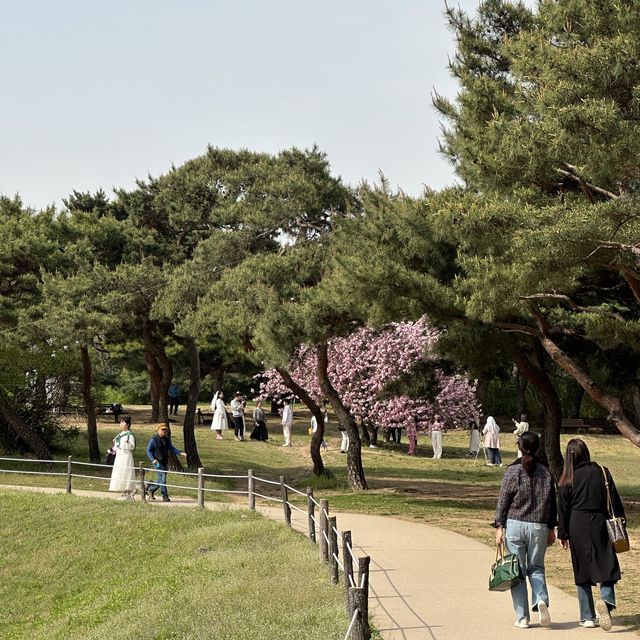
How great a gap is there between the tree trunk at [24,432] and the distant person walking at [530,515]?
2172 centimetres

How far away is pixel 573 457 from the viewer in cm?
948

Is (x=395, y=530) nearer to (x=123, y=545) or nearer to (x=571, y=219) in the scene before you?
(x=123, y=545)

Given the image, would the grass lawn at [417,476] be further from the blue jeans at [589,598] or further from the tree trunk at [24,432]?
the tree trunk at [24,432]

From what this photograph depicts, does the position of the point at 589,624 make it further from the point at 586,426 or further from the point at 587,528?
the point at 586,426

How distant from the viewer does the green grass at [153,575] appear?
10328 millimetres

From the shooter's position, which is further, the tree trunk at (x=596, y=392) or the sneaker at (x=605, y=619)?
the tree trunk at (x=596, y=392)

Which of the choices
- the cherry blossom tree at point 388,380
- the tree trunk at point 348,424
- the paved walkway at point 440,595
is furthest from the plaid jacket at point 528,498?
the cherry blossom tree at point 388,380

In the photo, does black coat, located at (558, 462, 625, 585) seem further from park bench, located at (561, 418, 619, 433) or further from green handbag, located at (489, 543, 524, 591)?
park bench, located at (561, 418, 619, 433)

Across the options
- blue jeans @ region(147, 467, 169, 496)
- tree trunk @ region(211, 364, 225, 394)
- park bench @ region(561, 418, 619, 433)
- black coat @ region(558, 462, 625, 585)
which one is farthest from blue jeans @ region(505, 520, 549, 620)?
tree trunk @ region(211, 364, 225, 394)

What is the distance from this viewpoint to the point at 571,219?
13.6m

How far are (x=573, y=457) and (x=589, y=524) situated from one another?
0.62 m

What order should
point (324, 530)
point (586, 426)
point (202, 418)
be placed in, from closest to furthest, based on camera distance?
1. point (324, 530)
2. point (586, 426)
3. point (202, 418)

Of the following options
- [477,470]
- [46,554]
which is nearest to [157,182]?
[477,470]

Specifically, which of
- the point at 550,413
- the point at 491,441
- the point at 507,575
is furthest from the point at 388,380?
the point at 507,575
